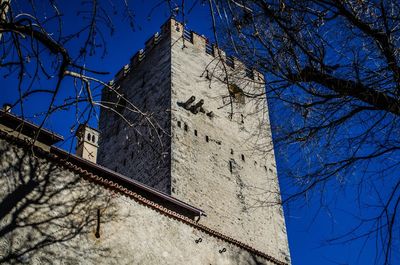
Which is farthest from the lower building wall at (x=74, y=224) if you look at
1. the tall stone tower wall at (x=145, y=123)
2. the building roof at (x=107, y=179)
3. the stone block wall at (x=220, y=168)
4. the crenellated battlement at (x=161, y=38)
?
the crenellated battlement at (x=161, y=38)

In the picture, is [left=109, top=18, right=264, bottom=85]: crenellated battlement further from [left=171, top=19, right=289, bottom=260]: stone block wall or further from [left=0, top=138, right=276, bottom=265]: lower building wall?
[left=0, top=138, right=276, bottom=265]: lower building wall

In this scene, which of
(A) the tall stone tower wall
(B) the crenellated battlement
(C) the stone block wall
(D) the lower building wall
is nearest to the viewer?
(D) the lower building wall

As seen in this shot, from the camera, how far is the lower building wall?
6043 mm

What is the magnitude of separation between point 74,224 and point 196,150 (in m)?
7.82

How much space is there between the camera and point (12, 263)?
570cm

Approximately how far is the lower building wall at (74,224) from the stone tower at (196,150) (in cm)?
445

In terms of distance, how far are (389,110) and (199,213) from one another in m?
7.46

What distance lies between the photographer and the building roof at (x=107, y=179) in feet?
22.4

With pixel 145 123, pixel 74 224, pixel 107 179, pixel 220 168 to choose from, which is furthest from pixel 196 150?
pixel 74 224

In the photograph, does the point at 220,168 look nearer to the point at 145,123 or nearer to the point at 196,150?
the point at 196,150

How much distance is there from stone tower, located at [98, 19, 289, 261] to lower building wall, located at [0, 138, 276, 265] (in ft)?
14.6

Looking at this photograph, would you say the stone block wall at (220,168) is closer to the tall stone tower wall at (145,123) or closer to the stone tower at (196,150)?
the stone tower at (196,150)

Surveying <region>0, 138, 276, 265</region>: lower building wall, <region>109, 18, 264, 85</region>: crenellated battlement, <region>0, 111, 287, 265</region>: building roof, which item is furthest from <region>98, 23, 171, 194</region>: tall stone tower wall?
<region>0, 138, 276, 265</region>: lower building wall

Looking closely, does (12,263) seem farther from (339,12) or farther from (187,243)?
(339,12)
